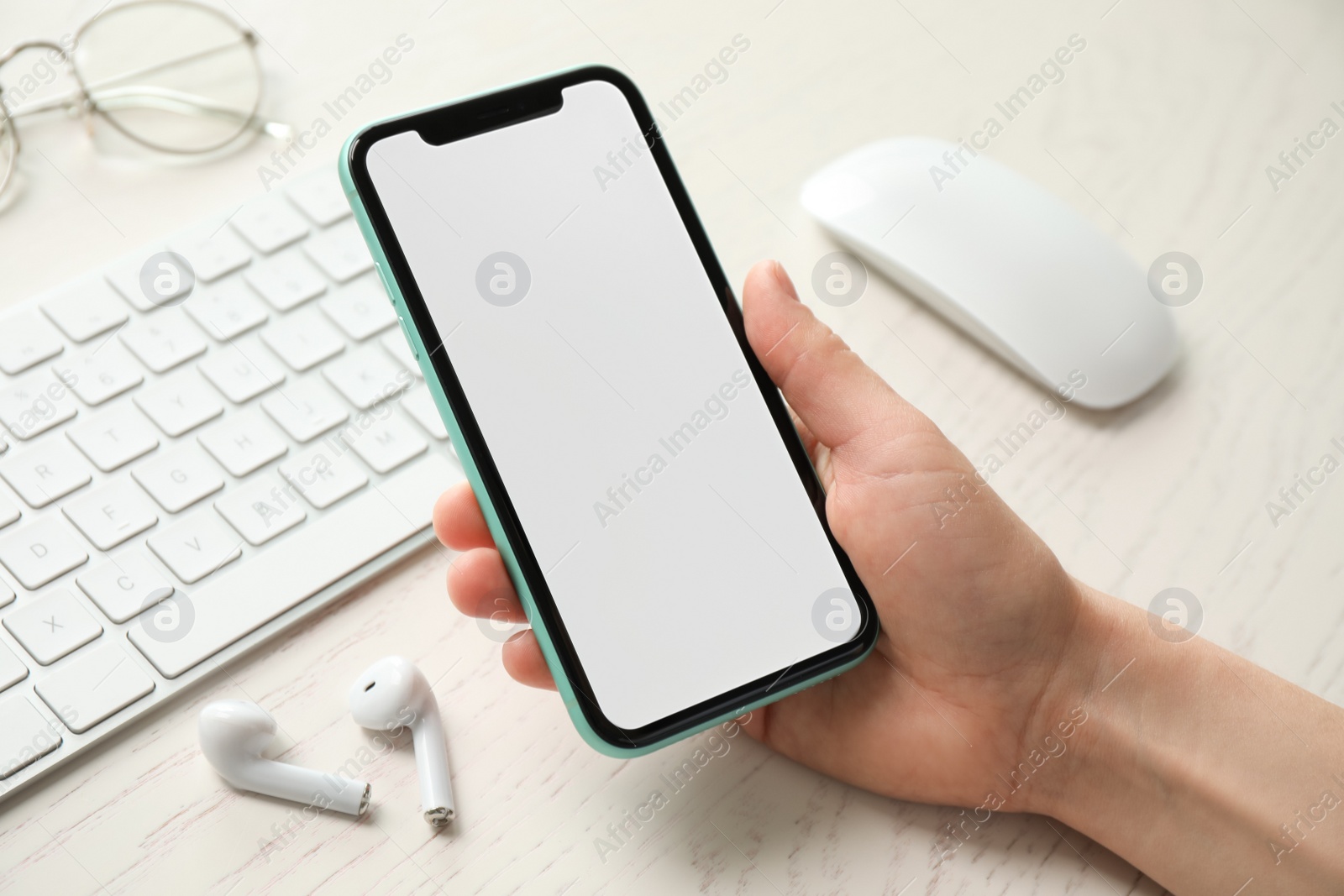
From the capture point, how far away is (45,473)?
491 millimetres

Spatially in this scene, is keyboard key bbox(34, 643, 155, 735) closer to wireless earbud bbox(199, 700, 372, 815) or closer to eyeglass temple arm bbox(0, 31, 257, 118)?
wireless earbud bbox(199, 700, 372, 815)

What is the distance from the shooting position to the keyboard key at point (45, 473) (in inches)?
19.1

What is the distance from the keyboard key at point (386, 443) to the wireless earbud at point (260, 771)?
0.14 meters

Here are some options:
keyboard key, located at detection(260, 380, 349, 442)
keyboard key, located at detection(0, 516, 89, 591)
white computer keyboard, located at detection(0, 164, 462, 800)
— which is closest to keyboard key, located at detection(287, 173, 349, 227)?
white computer keyboard, located at detection(0, 164, 462, 800)

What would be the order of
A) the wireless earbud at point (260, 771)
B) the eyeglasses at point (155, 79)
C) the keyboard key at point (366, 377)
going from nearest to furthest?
the wireless earbud at point (260, 771) < the keyboard key at point (366, 377) < the eyeglasses at point (155, 79)

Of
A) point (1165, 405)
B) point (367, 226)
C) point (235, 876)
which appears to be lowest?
point (235, 876)

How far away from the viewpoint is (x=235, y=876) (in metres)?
0.43

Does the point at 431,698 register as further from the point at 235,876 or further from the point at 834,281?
the point at 834,281

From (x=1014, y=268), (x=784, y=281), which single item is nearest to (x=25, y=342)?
(x=784, y=281)

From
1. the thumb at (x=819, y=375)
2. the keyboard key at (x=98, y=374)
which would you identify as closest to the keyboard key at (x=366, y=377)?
the keyboard key at (x=98, y=374)

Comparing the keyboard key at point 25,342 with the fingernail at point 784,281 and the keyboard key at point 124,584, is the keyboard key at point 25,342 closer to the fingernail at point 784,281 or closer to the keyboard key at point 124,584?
the keyboard key at point 124,584

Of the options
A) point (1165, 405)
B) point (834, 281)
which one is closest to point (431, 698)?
point (834, 281)

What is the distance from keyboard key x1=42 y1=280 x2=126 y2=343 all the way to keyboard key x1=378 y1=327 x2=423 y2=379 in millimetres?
143

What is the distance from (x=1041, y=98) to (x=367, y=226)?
1.74 ft
